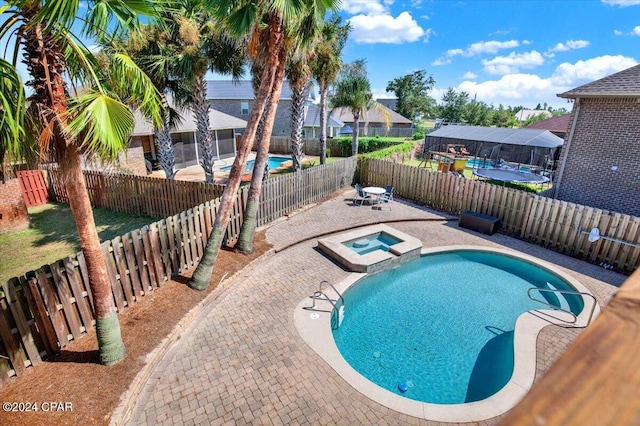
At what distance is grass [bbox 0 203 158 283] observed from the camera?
9.65 m

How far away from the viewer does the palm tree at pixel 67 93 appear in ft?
12.1

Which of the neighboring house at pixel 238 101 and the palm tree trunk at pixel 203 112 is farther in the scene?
the neighboring house at pixel 238 101

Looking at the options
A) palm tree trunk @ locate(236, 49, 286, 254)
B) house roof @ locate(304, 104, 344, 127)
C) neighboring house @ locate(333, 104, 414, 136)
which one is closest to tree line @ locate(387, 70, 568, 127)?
neighboring house @ locate(333, 104, 414, 136)

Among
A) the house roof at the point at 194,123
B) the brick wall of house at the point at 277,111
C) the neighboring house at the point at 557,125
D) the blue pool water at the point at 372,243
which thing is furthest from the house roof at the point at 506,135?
the house roof at the point at 194,123

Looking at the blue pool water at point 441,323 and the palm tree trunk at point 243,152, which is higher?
the palm tree trunk at point 243,152

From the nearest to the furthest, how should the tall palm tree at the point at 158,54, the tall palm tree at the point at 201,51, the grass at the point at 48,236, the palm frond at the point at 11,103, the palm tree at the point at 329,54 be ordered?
the palm frond at the point at 11,103 < the grass at the point at 48,236 < the tall palm tree at the point at 201,51 < the tall palm tree at the point at 158,54 < the palm tree at the point at 329,54

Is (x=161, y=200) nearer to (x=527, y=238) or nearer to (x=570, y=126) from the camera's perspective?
(x=527, y=238)

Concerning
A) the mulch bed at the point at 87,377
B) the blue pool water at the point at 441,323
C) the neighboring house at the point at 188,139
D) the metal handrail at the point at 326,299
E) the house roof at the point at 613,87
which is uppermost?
the house roof at the point at 613,87

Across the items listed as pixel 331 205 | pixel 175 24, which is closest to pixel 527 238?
pixel 331 205

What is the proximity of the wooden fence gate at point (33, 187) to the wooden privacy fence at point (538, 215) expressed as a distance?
58.3ft

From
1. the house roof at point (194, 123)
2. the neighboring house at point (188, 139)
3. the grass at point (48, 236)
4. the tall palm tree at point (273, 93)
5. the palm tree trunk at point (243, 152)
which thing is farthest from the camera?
the house roof at point (194, 123)

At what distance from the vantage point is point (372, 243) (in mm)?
11672

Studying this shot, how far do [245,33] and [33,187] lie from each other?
14.0 m

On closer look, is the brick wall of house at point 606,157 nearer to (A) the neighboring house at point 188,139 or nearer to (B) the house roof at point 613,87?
(B) the house roof at point 613,87
